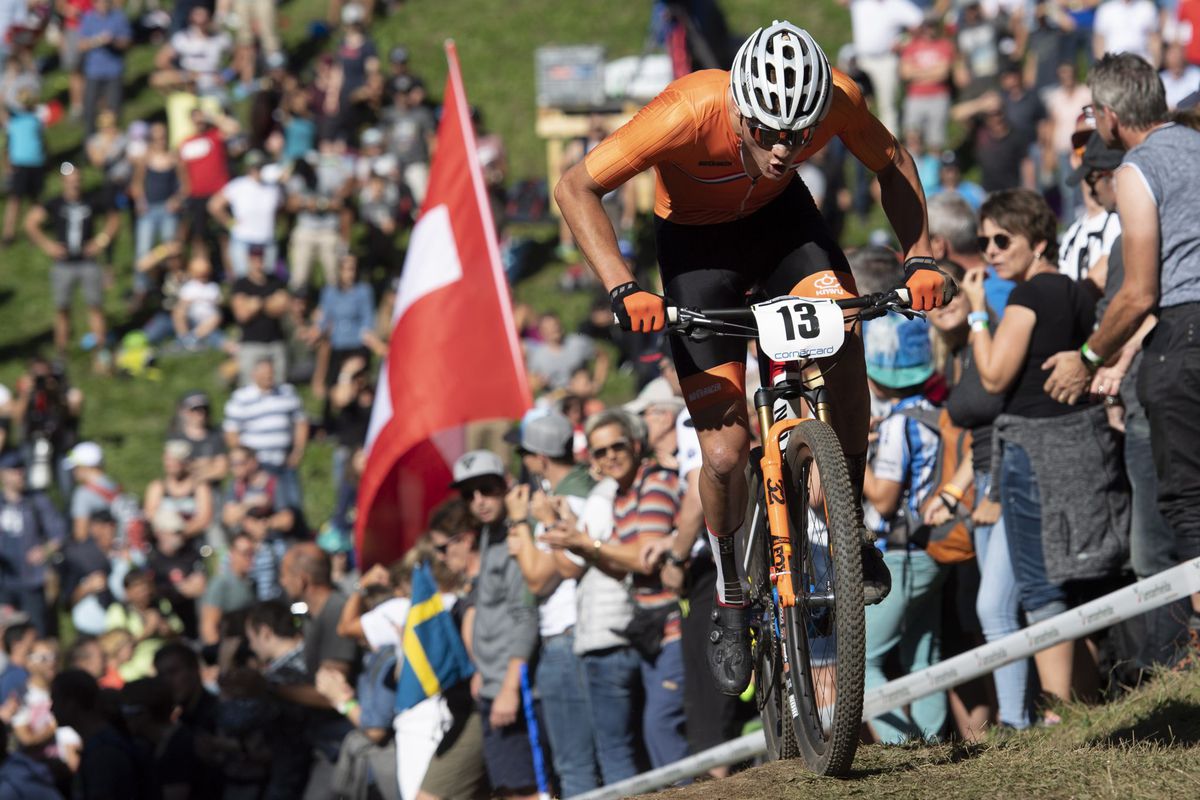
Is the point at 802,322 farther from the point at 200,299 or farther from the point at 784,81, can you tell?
the point at 200,299

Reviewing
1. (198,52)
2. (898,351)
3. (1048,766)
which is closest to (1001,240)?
(898,351)

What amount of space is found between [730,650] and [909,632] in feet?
5.45

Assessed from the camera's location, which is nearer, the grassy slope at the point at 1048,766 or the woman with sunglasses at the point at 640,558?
the grassy slope at the point at 1048,766

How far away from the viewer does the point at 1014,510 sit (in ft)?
21.4

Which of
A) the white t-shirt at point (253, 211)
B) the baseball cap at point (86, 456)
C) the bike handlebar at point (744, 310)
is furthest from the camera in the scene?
the white t-shirt at point (253, 211)

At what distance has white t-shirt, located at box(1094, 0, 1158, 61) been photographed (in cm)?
1522

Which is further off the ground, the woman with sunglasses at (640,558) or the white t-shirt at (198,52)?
the white t-shirt at (198,52)

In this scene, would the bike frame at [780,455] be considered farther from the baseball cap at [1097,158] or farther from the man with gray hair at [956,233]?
the man with gray hair at [956,233]

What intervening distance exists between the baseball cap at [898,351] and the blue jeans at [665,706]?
1.61 m

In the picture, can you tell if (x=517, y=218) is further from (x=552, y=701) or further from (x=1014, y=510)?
(x=1014, y=510)

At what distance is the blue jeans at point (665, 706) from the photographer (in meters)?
7.52

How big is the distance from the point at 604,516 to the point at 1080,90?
9456 millimetres

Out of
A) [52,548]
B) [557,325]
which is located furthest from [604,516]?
[52,548]

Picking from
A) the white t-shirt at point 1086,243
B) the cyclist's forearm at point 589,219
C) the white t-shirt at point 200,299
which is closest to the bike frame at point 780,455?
the cyclist's forearm at point 589,219
